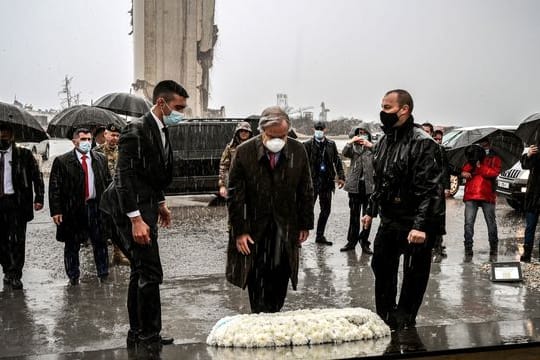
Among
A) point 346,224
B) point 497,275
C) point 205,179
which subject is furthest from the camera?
point 205,179

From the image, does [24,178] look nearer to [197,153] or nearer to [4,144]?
[4,144]

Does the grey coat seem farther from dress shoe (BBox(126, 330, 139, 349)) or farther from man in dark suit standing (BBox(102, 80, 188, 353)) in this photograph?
dress shoe (BBox(126, 330, 139, 349))

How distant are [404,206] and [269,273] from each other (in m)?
1.21

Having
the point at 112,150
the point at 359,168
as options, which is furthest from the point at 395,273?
the point at 112,150

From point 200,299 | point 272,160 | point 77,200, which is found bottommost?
point 200,299

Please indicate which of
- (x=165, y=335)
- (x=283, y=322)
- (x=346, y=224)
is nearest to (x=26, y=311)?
(x=165, y=335)

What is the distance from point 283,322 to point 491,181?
6041 mm

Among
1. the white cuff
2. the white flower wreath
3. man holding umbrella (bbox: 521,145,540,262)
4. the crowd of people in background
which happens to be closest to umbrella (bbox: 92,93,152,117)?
the crowd of people in background

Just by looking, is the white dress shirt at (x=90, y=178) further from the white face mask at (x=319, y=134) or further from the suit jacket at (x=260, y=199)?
the white face mask at (x=319, y=134)

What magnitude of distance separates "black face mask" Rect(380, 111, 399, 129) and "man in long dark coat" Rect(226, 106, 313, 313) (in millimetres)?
707

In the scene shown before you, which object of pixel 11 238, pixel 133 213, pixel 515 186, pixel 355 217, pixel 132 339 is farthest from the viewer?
pixel 515 186

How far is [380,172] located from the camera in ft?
17.2

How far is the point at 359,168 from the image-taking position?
32.2 ft

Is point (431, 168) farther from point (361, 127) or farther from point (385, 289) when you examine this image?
point (361, 127)
